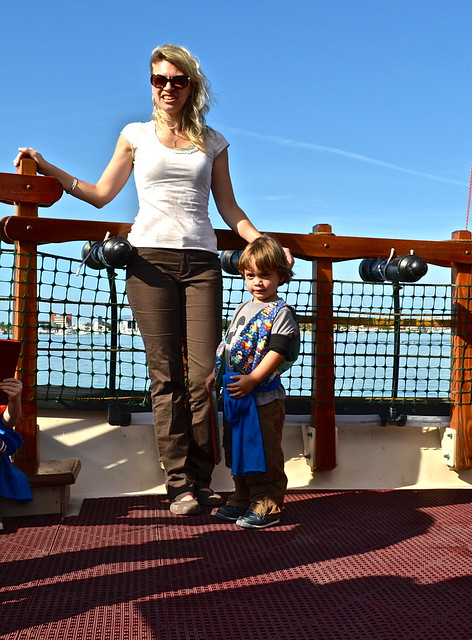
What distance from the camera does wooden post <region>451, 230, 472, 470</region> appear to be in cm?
380

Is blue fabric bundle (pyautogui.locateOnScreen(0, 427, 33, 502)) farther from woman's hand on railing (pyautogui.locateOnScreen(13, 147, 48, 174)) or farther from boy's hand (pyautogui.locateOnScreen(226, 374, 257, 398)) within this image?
woman's hand on railing (pyautogui.locateOnScreen(13, 147, 48, 174))

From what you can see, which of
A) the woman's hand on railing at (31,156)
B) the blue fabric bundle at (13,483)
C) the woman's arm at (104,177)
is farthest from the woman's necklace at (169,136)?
the blue fabric bundle at (13,483)

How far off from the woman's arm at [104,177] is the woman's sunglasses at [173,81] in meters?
0.27

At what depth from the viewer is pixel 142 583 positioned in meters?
2.23

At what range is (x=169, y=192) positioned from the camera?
9.96ft

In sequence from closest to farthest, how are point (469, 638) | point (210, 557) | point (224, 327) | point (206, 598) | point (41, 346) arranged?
point (469, 638)
point (206, 598)
point (210, 557)
point (41, 346)
point (224, 327)

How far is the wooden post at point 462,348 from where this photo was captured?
3805 millimetres

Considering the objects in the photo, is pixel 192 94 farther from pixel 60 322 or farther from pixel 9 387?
pixel 9 387

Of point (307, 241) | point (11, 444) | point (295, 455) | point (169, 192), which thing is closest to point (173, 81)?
point (169, 192)

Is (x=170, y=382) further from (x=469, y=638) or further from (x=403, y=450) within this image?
(x=469, y=638)

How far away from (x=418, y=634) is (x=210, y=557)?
79 cm

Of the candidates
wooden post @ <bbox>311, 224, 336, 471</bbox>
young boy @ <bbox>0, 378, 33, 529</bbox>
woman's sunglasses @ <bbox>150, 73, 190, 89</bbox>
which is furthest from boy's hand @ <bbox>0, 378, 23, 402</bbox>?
wooden post @ <bbox>311, 224, 336, 471</bbox>

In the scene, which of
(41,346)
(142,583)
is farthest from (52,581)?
(41,346)

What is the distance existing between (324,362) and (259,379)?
841 mm
